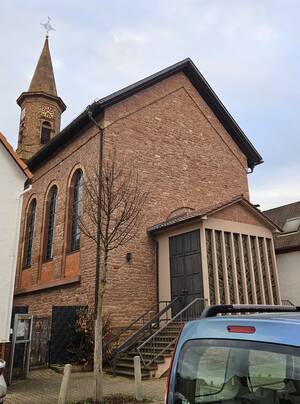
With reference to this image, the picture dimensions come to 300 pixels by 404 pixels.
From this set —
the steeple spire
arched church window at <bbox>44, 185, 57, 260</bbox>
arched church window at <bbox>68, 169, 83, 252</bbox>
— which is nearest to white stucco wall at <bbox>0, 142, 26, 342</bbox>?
arched church window at <bbox>68, 169, 83, 252</bbox>

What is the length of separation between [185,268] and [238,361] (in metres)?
11.6

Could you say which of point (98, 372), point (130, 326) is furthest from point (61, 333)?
point (98, 372)

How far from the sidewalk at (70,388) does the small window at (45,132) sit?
61.5 ft

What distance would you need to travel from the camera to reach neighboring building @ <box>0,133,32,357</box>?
9625 mm

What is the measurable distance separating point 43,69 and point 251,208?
2175 centimetres

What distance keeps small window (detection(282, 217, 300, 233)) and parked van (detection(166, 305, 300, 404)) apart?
19.9 meters

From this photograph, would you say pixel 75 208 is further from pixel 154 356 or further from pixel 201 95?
pixel 201 95

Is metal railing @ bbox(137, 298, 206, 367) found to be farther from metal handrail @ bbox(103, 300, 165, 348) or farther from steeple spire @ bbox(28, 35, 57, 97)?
steeple spire @ bbox(28, 35, 57, 97)

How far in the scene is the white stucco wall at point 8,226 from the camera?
962cm

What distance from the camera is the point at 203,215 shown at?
13289 mm

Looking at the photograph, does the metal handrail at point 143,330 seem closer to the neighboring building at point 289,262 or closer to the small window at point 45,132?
the neighboring building at point 289,262

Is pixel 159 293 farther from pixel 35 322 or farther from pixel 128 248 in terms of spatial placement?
pixel 35 322

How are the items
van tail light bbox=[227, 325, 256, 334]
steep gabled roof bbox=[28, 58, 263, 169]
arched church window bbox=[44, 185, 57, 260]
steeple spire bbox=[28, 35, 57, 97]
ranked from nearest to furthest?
van tail light bbox=[227, 325, 256, 334]
steep gabled roof bbox=[28, 58, 263, 169]
arched church window bbox=[44, 185, 57, 260]
steeple spire bbox=[28, 35, 57, 97]

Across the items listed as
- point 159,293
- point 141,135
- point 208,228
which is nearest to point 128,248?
point 159,293
